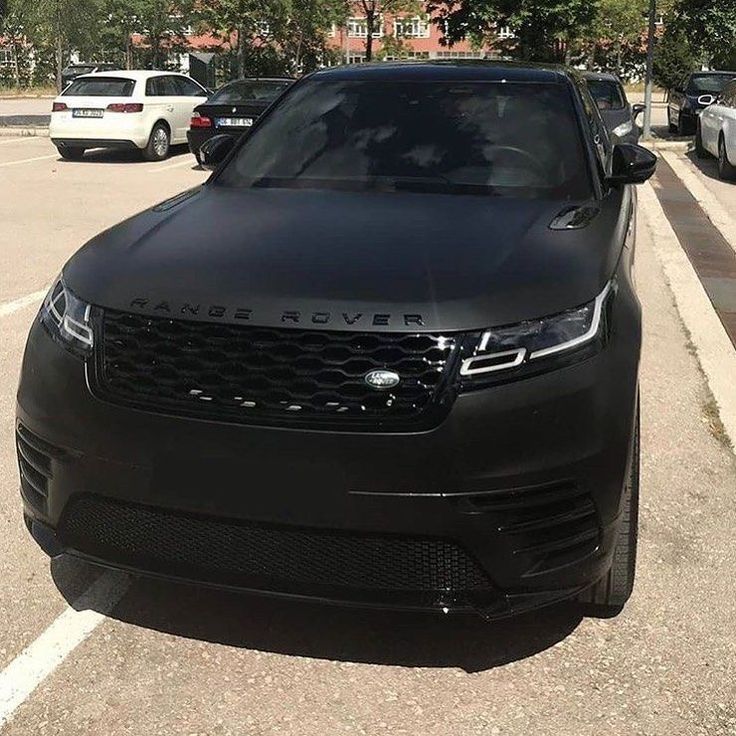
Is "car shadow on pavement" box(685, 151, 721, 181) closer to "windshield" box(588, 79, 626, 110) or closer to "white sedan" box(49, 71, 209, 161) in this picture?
"windshield" box(588, 79, 626, 110)

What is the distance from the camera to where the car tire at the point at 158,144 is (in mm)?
16256

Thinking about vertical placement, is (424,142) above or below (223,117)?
above

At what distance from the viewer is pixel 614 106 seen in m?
14.0

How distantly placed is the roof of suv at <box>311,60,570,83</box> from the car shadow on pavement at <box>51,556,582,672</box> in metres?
2.34

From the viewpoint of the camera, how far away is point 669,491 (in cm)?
397

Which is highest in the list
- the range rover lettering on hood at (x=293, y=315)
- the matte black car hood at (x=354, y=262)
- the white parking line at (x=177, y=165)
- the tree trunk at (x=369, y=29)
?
the tree trunk at (x=369, y=29)

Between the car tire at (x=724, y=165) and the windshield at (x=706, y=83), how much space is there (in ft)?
22.5

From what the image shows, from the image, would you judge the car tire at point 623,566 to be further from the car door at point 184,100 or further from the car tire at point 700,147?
the car door at point 184,100

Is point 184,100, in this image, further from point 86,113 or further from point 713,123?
point 713,123

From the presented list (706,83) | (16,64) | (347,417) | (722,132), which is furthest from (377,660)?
(16,64)

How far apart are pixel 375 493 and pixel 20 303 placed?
5117mm

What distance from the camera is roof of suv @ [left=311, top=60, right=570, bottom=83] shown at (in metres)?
4.23

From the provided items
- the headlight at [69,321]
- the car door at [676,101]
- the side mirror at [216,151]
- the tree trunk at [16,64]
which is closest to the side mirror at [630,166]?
Result: the side mirror at [216,151]

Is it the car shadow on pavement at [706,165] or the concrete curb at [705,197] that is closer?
the concrete curb at [705,197]
